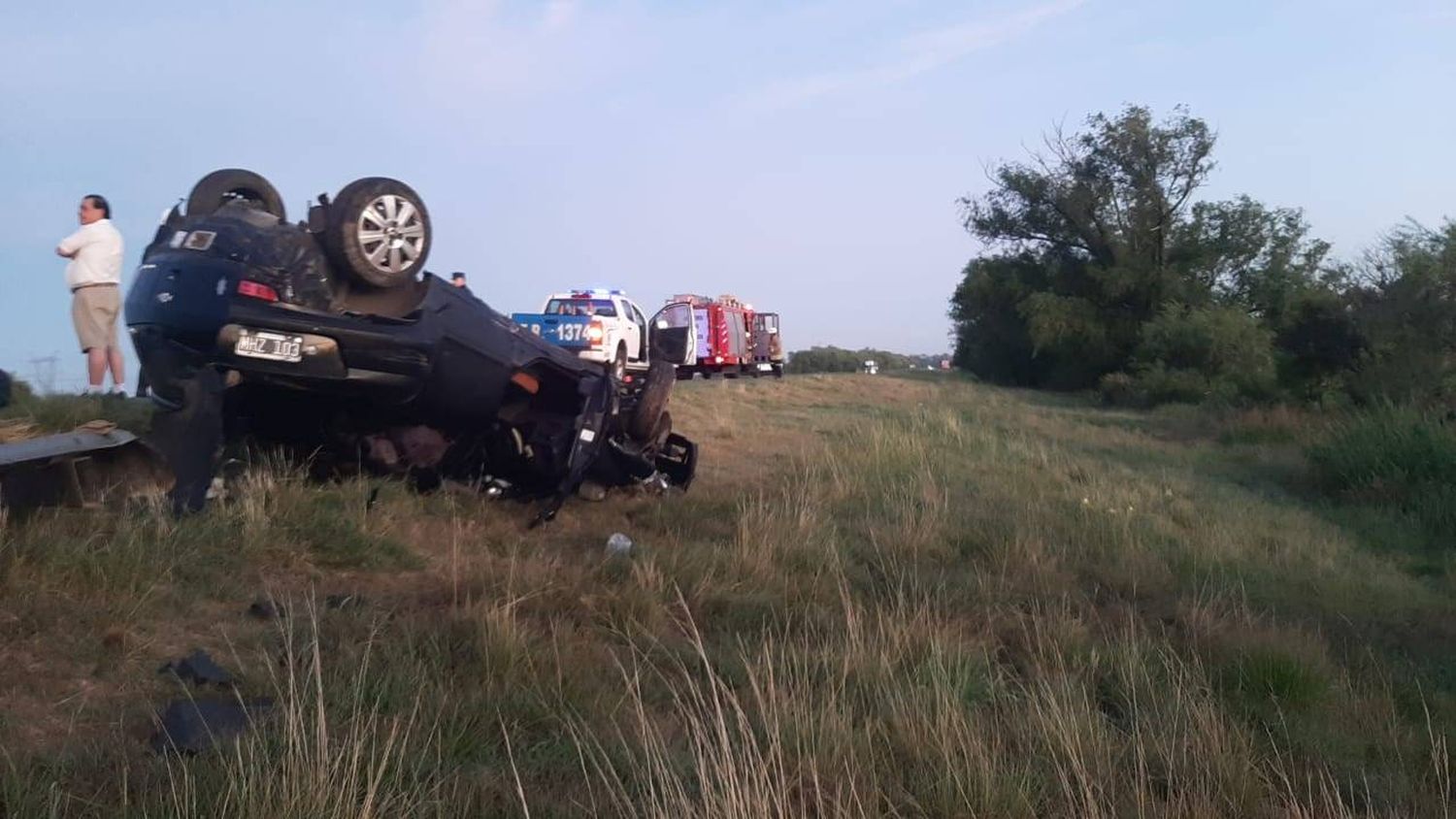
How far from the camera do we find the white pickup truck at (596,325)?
2133 cm

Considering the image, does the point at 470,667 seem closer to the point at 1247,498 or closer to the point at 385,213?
the point at 385,213

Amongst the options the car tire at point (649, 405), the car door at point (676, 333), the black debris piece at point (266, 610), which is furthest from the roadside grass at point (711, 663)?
the car door at point (676, 333)

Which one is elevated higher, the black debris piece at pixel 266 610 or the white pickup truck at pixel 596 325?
the white pickup truck at pixel 596 325

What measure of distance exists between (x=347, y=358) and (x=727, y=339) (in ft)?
89.5

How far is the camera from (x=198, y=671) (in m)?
4.65

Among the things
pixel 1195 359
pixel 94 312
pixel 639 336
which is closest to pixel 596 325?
pixel 639 336

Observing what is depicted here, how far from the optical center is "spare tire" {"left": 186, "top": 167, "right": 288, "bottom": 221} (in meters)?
7.27

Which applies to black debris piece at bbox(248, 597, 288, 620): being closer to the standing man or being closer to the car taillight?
the car taillight

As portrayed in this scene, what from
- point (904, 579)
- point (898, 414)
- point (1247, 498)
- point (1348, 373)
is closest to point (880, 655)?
point (904, 579)

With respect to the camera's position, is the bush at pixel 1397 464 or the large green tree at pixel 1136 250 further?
the large green tree at pixel 1136 250

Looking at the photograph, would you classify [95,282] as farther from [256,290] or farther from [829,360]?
[829,360]

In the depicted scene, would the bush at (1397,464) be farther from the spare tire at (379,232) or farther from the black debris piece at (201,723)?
the black debris piece at (201,723)

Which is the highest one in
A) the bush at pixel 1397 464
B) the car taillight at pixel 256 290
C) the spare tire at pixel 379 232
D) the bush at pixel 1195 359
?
the spare tire at pixel 379 232

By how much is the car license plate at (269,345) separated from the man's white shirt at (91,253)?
3.89 m
